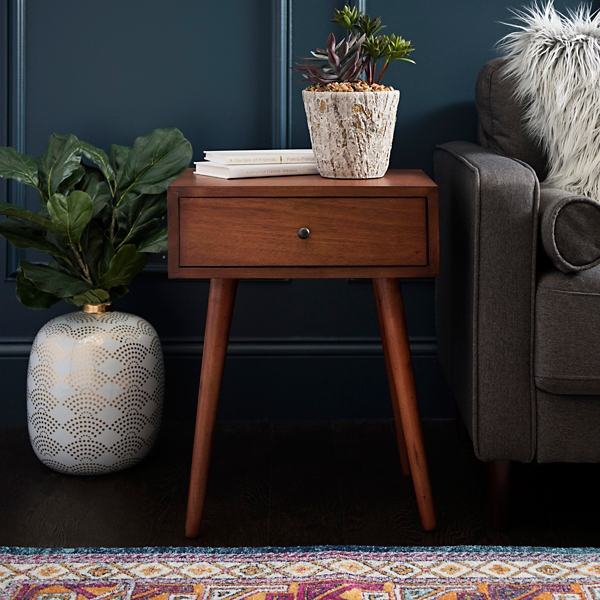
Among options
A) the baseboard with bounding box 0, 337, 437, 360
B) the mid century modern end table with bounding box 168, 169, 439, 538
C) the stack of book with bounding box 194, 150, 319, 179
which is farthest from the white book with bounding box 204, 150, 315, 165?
the baseboard with bounding box 0, 337, 437, 360

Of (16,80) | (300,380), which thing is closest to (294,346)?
(300,380)

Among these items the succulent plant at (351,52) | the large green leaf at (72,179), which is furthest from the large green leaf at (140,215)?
the succulent plant at (351,52)

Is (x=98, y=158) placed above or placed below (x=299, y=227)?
above

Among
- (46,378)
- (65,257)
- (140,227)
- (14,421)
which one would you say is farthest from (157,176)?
(14,421)

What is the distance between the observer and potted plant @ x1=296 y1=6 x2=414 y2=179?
134 cm

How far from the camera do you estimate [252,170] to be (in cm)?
138

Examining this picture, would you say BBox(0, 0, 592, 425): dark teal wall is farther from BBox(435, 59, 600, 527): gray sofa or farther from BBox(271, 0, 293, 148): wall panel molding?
BBox(435, 59, 600, 527): gray sofa

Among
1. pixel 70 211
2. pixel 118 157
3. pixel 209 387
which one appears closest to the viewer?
pixel 209 387

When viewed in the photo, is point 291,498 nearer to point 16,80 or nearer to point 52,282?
point 52,282

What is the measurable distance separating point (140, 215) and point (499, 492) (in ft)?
3.02

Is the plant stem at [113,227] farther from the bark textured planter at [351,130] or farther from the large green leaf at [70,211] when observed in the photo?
the bark textured planter at [351,130]

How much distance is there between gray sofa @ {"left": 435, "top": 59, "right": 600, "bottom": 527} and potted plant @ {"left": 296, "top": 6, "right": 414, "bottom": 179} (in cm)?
18

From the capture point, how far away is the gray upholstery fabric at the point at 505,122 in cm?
161

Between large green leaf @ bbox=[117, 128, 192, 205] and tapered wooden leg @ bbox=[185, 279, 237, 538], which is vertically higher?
large green leaf @ bbox=[117, 128, 192, 205]
